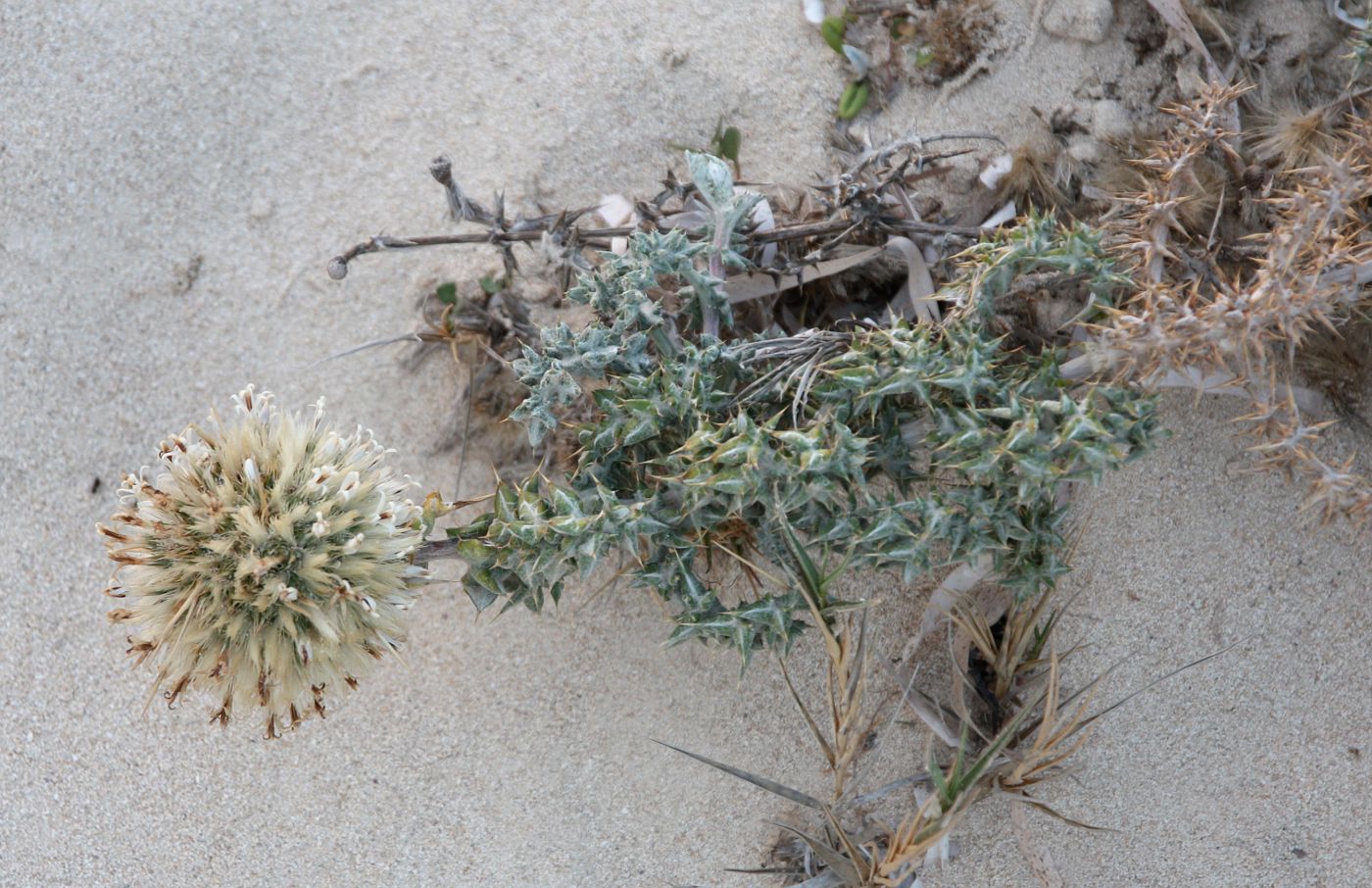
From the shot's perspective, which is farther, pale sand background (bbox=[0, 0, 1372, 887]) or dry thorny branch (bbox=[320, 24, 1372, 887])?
pale sand background (bbox=[0, 0, 1372, 887])

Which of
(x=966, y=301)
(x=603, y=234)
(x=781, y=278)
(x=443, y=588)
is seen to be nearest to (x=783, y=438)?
(x=966, y=301)

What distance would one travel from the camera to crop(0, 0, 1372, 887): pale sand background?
187 cm

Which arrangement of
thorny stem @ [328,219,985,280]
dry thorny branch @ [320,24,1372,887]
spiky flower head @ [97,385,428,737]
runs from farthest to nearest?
thorny stem @ [328,219,985,280]
dry thorny branch @ [320,24,1372,887]
spiky flower head @ [97,385,428,737]

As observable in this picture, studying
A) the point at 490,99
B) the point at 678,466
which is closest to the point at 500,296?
the point at 490,99

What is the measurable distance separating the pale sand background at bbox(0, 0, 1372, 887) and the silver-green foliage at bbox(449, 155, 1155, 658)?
38cm

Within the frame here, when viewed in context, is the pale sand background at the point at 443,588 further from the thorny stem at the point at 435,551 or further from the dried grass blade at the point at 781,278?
the thorny stem at the point at 435,551

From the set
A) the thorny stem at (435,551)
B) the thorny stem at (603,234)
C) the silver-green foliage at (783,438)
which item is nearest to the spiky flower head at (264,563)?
the thorny stem at (435,551)

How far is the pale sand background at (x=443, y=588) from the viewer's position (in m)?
1.87

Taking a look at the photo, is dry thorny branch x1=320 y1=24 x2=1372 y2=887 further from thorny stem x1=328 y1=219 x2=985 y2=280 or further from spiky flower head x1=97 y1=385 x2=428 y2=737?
spiky flower head x1=97 y1=385 x2=428 y2=737

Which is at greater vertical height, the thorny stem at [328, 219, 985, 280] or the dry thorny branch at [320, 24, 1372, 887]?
the thorny stem at [328, 219, 985, 280]

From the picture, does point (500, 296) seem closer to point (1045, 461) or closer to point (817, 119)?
point (817, 119)

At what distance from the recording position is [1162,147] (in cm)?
166

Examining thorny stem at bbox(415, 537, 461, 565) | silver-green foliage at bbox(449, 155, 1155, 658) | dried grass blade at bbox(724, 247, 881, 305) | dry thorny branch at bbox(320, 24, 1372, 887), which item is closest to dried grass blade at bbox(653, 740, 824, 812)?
dry thorny branch at bbox(320, 24, 1372, 887)

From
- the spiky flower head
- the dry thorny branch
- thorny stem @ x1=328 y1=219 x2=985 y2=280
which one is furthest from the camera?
thorny stem @ x1=328 y1=219 x2=985 y2=280
